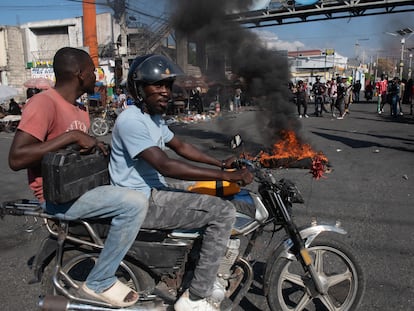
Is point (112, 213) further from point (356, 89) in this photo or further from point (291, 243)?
point (356, 89)

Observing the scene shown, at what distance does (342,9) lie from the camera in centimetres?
2195

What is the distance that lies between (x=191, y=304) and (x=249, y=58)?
8.68 meters

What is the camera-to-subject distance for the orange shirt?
2357 millimetres

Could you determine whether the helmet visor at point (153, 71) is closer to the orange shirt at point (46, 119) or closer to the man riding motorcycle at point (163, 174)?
the man riding motorcycle at point (163, 174)

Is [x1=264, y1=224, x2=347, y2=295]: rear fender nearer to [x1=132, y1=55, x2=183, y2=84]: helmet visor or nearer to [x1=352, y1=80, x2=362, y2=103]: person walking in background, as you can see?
[x1=132, y1=55, x2=183, y2=84]: helmet visor

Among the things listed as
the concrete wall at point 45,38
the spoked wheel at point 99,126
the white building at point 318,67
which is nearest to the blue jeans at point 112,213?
the spoked wheel at point 99,126

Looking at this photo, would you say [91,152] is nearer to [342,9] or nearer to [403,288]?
[403,288]

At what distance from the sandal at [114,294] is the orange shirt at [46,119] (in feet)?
2.43

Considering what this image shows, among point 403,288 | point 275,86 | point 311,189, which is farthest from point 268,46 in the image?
point 403,288

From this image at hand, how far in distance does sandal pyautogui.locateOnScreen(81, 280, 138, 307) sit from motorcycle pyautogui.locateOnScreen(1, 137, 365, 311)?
5 cm

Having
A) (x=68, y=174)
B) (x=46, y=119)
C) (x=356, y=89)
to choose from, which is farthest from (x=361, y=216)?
(x=356, y=89)

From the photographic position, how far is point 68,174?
221 centimetres

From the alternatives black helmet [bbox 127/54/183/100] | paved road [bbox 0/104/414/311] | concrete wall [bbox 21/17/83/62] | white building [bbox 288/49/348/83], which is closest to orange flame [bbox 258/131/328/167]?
paved road [bbox 0/104/414/311]

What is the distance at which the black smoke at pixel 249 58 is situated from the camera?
9961 millimetres
